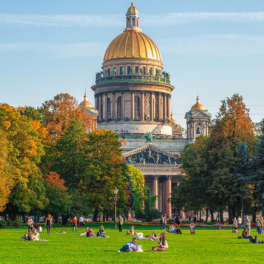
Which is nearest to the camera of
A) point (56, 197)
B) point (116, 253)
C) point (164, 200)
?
point (116, 253)

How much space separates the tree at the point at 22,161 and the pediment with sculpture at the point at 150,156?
2359 inches

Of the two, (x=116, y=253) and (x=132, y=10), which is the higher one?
(x=132, y=10)

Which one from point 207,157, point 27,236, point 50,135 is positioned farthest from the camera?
point 50,135

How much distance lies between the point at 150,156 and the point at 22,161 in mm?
64841

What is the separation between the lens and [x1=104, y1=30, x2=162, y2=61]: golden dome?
13912 centimetres

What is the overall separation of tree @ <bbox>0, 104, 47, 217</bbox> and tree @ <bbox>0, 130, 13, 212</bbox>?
3.98 ft

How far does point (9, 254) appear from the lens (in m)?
28.2

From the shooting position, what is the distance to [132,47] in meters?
139

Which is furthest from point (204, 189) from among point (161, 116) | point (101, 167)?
point (161, 116)

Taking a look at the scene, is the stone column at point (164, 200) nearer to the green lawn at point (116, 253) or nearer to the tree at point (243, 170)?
the tree at point (243, 170)

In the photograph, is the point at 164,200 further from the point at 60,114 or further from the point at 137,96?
the point at 60,114

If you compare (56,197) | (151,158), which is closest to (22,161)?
(56,197)

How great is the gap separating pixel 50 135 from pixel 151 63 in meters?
68.7

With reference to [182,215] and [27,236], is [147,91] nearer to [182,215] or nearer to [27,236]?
[182,215]
